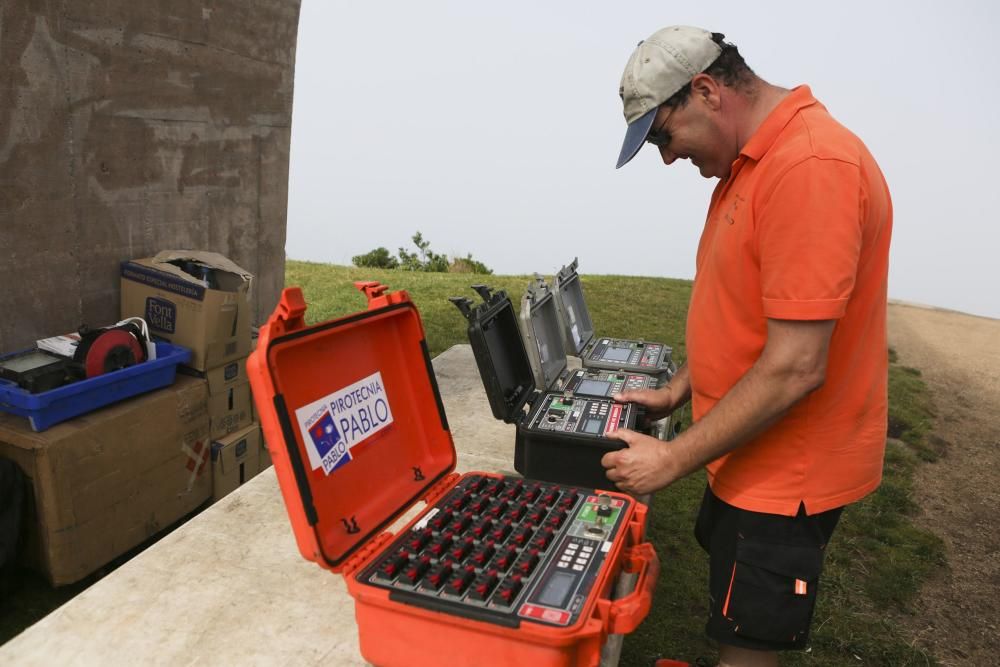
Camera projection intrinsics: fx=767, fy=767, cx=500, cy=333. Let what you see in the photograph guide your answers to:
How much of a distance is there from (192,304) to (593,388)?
2.20m

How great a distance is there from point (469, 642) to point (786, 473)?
87cm

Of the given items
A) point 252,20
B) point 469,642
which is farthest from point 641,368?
point 252,20

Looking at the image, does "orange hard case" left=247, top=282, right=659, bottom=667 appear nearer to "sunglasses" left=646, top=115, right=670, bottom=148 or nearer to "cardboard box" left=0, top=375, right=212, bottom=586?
"sunglasses" left=646, top=115, right=670, bottom=148

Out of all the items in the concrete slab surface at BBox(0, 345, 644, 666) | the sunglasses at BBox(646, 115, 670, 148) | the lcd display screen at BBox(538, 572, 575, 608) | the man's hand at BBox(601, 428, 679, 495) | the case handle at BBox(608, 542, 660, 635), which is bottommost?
the concrete slab surface at BBox(0, 345, 644, 666)

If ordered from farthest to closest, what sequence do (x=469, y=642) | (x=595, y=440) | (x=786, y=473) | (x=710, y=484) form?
(x=595, y=440) < (x=710, y=484) < (x=786, y=473) < (x=469, y=642)

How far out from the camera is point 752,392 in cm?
173

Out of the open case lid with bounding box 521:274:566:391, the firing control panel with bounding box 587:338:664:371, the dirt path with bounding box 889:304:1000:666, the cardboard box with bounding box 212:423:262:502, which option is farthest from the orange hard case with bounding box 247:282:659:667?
the dirt path with bounding box 889:304:1000:666

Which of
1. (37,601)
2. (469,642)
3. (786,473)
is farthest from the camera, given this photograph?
(37,601)

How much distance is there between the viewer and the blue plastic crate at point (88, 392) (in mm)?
3318

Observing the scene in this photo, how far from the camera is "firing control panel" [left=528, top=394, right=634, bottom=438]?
2.75 metres

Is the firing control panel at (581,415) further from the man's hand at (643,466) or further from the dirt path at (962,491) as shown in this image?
the dirt path at (962,491)

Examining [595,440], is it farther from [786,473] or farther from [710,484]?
[786,473]

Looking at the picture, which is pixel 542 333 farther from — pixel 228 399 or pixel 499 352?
pixel 228 399

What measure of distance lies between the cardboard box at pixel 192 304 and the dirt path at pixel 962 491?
387 centimetres
